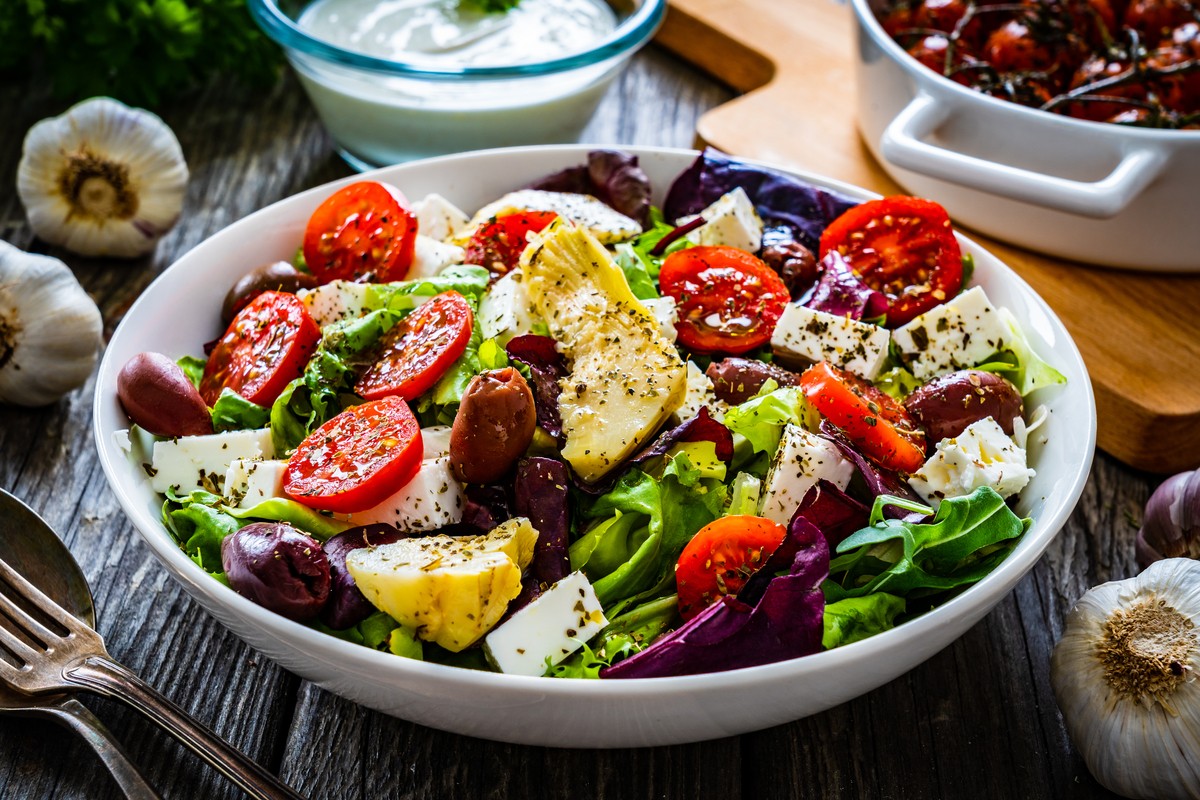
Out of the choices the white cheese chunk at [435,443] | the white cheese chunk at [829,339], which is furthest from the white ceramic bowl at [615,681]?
the white cheese chunk at [435,443]

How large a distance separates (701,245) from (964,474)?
86cm

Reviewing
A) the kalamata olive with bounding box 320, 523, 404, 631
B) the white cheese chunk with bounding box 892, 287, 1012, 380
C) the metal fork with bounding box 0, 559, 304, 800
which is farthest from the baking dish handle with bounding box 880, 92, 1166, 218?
the metal fork with bounding box 0, 559, 304, 800

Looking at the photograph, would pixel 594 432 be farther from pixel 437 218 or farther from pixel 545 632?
pixel 437 218

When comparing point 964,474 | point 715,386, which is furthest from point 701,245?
point 964,474

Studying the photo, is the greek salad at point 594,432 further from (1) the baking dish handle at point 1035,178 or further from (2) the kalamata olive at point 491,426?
(1) the baking dish handle at point 1035,178

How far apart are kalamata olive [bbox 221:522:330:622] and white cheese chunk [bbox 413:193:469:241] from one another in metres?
1.07

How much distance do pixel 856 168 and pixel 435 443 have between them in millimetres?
2005

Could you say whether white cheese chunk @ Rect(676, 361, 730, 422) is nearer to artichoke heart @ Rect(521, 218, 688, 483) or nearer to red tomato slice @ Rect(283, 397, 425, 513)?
artichoke heart @ Rect(521, 218, 688, 483)

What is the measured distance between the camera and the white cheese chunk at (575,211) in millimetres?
2641

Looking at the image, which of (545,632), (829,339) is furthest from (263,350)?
(829,339)

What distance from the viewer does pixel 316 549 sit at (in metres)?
1.84

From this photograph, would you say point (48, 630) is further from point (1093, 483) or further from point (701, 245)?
point (1093, 483)

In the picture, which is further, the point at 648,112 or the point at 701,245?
the point at 648,112

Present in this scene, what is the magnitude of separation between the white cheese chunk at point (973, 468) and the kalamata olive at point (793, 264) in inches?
24.1
